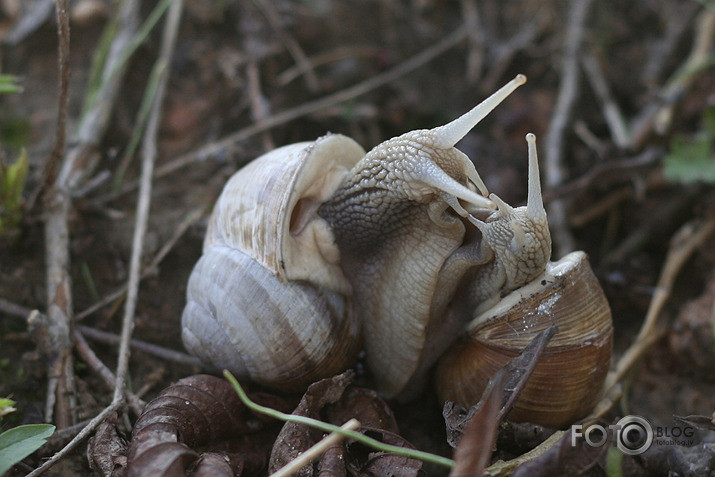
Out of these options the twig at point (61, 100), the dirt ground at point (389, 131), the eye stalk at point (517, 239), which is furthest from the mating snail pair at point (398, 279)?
the twig at point (61, 100)

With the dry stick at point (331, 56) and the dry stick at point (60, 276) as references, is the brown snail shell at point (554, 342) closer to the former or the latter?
the dry stick at point (60, 276)

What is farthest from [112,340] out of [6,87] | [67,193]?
[6,87]

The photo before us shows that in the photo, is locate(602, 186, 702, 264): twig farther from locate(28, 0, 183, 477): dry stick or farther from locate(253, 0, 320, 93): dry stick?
locate(28, 0, 183, 477): dry stick

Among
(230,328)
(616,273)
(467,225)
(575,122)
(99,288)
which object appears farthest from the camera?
(575,122)

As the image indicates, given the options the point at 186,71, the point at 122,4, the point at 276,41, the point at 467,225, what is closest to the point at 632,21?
the point at 276,41

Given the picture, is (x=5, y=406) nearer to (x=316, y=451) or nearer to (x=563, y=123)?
(x=316, y=451)

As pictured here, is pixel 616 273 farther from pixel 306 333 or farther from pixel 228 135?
pixel 228 135
